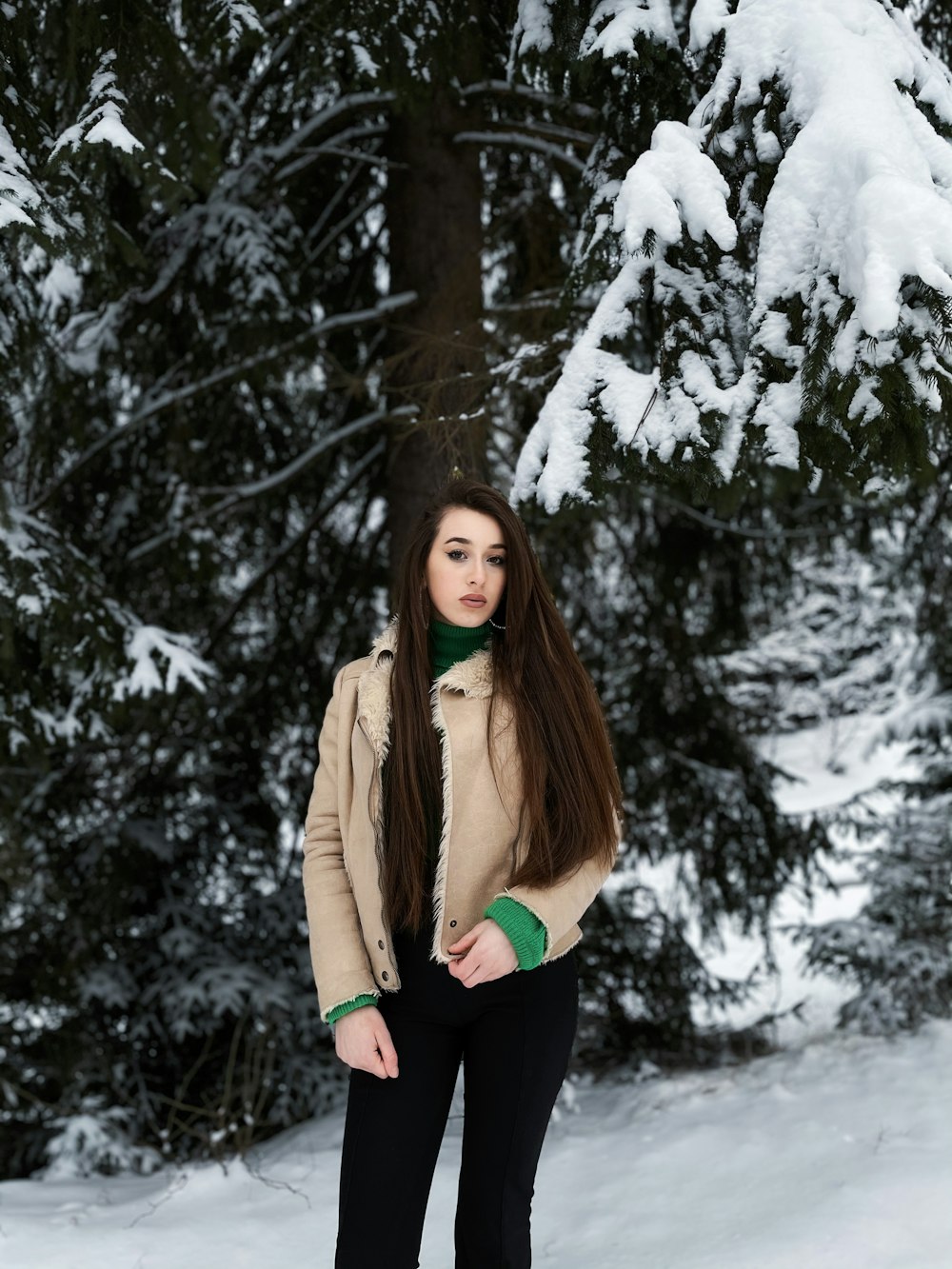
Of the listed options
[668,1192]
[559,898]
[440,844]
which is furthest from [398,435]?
[668,1192]

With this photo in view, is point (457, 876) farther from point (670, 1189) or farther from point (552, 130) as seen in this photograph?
point (552, 130)

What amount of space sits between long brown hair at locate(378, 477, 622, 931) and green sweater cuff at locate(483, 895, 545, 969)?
0.06 m

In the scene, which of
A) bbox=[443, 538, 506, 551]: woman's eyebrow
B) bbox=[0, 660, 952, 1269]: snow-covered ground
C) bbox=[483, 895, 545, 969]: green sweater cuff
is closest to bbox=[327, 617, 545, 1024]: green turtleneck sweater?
bbox=[483, 895, 545, 969]: green sweater cuff

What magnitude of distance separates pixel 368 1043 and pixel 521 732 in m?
0.60

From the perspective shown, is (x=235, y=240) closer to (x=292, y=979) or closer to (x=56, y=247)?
(x=56, y=247)

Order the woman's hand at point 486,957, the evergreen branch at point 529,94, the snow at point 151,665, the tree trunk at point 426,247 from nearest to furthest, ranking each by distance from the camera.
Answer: the woman's hand at point 486,957 → the evergreen branch at point 529,94 → the snow at point 151,665 → the tree trunk at point 426,247

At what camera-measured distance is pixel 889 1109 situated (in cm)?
369

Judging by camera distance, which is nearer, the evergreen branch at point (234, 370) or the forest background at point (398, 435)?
the forest background at point (398, 435)

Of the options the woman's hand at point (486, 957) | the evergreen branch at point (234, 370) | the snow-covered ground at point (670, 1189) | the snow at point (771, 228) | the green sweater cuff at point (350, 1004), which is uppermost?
the evergreen branch at point (234, 370)

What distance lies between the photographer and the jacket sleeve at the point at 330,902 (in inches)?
80.4

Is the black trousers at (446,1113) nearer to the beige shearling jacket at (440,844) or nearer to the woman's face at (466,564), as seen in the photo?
the beige shearling jacket at (440,844)

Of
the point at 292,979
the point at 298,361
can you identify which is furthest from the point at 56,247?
the point at 292,979

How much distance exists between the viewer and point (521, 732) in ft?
7.02

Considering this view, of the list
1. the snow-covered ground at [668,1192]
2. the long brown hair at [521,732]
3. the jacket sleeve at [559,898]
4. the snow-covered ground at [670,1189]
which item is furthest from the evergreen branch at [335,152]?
the snow-covered ground at [668,1192]
